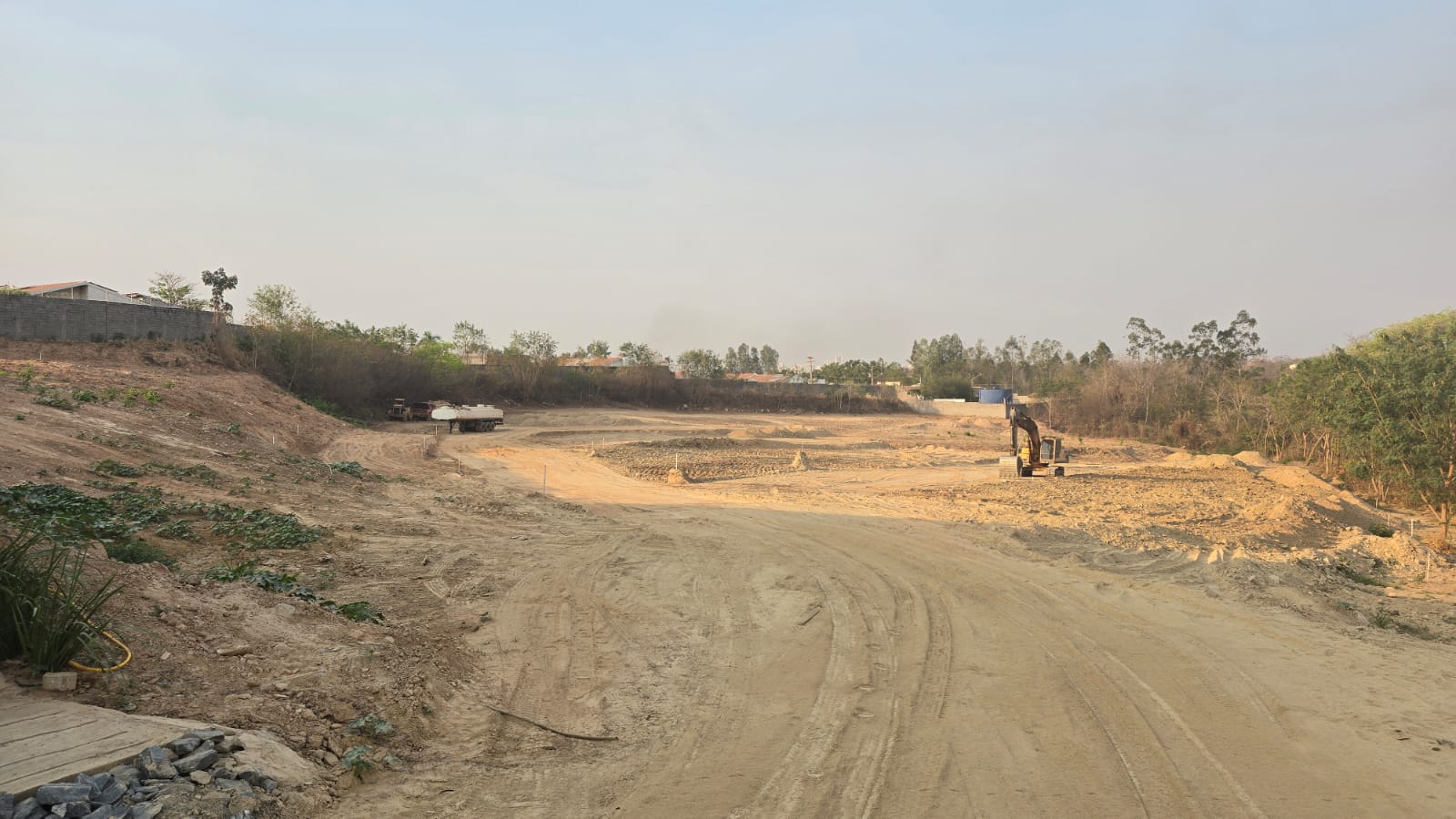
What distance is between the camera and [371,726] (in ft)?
17.6

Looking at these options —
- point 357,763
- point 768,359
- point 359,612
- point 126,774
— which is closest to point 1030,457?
point 359,612

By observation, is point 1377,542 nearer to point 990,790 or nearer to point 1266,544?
point 1266,544

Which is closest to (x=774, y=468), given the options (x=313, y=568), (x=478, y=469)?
(x=478, y=469)

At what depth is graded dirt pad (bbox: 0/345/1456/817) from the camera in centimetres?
508

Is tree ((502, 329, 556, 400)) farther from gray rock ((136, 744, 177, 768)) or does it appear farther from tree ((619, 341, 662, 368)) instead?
gray rock ((136, 744, 177, 768))

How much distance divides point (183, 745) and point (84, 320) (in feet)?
116

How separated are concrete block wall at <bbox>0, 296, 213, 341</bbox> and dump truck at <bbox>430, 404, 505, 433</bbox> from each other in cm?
1138

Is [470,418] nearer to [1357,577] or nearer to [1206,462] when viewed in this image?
[1206,462]

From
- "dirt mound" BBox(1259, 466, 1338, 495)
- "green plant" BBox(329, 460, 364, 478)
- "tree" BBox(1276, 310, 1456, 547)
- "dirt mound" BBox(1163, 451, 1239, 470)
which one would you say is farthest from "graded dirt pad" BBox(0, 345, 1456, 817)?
"dirt mound" BBox(1163, 451, 1239, 470)

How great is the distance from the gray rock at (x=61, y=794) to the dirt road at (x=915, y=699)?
4.24 feet

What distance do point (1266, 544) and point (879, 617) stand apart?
38.8 feet

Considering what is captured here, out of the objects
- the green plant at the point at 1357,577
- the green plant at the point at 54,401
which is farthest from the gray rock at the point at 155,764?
the green plant at the point at 54,401

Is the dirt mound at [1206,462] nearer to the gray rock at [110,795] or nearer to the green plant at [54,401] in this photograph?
the gray rock at [110,795]

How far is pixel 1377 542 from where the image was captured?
649 inches
